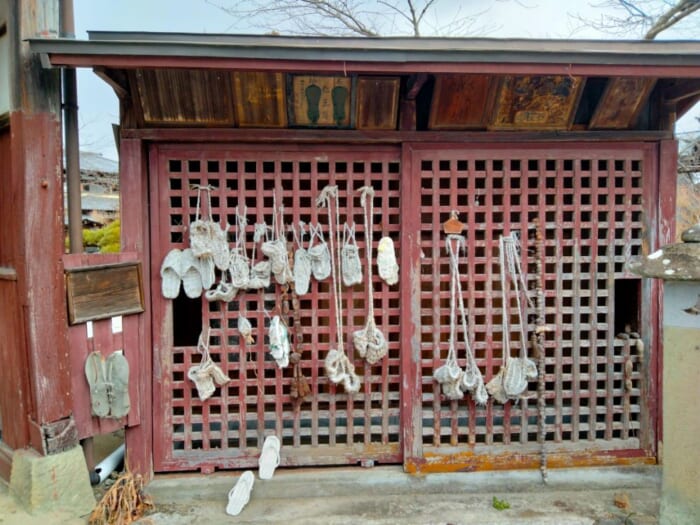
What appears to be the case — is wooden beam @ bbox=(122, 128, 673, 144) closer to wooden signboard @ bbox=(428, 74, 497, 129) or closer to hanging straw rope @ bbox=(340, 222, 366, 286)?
wooden signboard @ bbox=(428, 74, 497, 129)

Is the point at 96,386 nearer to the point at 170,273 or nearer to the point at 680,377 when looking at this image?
the point at 170,273

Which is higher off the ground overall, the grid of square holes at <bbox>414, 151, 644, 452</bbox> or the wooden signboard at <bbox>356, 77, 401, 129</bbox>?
the wooden signboard at <bbox>356, 77, 401, 129</bbox>

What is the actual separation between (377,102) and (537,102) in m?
1.23

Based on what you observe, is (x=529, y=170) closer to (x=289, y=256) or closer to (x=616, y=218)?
(x=616, y=218)

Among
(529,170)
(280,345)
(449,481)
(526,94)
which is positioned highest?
(526,94)

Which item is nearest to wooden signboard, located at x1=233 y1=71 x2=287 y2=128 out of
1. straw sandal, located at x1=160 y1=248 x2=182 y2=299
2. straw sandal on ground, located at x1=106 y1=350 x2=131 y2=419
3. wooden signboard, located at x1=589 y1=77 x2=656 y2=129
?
straw sandal, located at x1=160 y1=248 x2=182 y2=299

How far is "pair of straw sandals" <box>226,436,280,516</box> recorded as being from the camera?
10.1 feet

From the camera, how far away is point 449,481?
3346mm

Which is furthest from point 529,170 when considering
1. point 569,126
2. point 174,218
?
point 174,218

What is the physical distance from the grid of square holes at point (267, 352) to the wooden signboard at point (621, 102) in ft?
5.35

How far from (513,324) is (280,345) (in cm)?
191

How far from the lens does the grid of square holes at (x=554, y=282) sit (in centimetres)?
342

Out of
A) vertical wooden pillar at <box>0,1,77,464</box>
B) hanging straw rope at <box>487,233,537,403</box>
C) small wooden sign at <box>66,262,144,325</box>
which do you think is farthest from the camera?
hanging straw rope at <box>487,233,537,403</box>

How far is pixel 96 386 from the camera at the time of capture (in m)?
3.01
